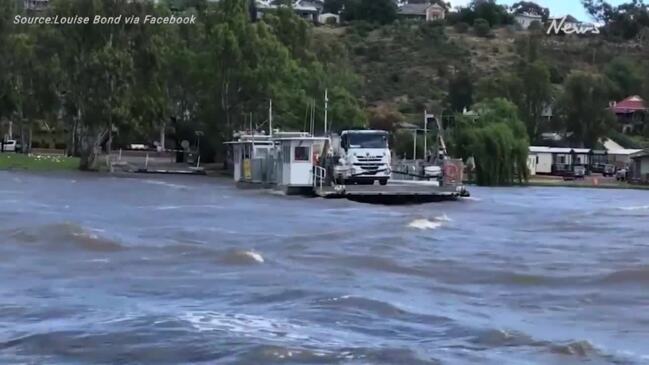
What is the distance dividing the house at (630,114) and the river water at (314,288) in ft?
333

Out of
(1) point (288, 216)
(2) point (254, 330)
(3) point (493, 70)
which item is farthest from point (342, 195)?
(3) point (493, 70)

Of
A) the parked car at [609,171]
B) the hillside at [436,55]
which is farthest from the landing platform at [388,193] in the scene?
the hillside at [436,55]

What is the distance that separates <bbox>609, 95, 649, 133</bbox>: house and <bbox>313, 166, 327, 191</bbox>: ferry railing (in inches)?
3582

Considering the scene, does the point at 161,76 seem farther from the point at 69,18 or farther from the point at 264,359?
the point at 264,359

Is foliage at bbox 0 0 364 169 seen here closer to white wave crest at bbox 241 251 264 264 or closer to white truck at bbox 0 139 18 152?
white truck at bbox 0 139 18 152

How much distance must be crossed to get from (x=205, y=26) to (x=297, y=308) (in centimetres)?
6982

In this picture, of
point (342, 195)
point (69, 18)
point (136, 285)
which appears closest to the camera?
point (136, 285)

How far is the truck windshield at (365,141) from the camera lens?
48406 millimetres

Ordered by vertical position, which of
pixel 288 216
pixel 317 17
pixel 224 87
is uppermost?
pixel 317 17

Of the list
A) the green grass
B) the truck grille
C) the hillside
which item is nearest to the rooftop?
the hillside

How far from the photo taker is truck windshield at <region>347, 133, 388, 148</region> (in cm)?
4841

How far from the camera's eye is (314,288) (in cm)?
1927

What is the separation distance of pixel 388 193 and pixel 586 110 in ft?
236

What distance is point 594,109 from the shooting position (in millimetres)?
115250
